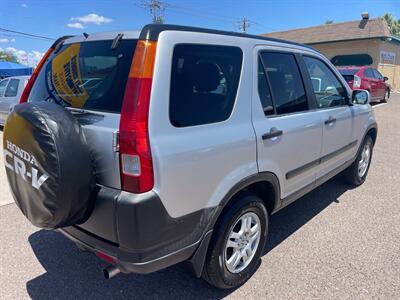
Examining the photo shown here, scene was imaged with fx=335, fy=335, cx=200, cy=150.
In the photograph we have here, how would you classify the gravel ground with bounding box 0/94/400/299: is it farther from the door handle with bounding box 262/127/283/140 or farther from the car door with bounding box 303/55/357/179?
the door handle with bounding box 262/127/283/140

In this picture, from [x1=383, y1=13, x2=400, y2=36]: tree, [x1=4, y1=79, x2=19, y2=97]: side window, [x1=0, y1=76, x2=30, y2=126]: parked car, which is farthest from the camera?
[x1=383, y1=13, x2=400, y2=36]: tree

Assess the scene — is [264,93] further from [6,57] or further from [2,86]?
[6,57]

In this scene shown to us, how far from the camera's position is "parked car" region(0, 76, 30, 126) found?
27.8 ft

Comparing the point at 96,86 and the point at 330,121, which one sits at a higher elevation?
the point at 96,86

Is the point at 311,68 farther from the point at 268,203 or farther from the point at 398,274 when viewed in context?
the point at 398,274

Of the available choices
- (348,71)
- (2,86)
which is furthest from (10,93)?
(348,71)

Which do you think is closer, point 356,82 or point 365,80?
point 356,82

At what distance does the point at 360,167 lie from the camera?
494cm

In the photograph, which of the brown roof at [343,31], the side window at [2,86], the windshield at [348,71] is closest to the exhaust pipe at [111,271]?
the side window at [2,86]

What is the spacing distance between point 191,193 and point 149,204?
309mm

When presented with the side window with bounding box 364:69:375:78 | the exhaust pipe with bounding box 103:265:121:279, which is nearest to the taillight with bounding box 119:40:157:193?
the exhaust pipe with bounding box 103:265:121:279

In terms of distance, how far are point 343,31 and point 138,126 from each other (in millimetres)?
30118

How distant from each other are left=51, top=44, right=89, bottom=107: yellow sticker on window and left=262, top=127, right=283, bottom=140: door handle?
4.37 feet

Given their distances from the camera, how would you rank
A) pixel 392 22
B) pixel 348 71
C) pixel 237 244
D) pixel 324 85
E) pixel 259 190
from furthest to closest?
pixel 392 22
pixel 348 71
pixel 324 85
pixel 259 190
pixel 237 244
